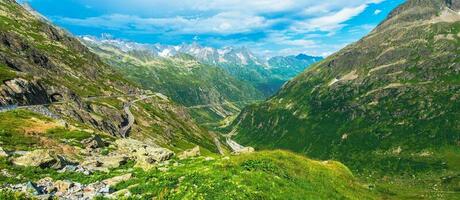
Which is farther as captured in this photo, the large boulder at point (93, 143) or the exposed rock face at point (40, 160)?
the large boulder at point (93, 143)

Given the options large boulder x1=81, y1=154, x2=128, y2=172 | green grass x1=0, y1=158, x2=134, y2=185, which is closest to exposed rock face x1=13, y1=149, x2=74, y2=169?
green grass x1=0, y1=158, x2=134, y2=185

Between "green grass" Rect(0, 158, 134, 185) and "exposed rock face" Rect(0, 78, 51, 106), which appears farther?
"exposed rock face" Rect(0, 78, 51, 106)

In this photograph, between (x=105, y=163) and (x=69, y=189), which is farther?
(x=105, y=163)

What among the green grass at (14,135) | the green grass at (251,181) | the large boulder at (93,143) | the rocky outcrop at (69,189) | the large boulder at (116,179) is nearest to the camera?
the green grass at (251,181)

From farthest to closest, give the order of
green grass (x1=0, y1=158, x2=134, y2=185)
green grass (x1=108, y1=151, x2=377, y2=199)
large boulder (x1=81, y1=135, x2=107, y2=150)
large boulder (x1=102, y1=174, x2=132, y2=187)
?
large boulder (x1=81, y1=135, x2=107, y2=150) → green grass (x1=0, y1=158, x2=134, y2=185) → large boulder (x1=102, y1=174, x2=132, y2=187) → green grass (x1=108, y1=151, x2=377, y2=199)

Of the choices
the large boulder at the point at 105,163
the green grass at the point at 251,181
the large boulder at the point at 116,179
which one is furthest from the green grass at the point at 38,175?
the large boulder at the point at 105,163

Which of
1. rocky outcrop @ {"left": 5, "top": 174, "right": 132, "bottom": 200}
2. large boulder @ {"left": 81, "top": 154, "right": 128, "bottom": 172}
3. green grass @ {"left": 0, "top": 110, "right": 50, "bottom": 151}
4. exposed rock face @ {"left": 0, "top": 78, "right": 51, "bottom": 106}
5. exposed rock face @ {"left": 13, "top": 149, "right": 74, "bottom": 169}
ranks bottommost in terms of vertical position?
large boulder @ {"left": 81, "top": 154, "right": 128, "bottom": 172}

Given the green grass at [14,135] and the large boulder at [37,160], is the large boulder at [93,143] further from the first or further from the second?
the large boulder at [37,160]

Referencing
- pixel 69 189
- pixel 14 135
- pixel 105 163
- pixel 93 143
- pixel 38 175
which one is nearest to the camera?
pixel 69 189

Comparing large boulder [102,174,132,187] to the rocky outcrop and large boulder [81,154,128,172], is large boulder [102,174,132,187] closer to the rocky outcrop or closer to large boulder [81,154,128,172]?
the rocky outcrop

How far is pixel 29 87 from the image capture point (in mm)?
165375

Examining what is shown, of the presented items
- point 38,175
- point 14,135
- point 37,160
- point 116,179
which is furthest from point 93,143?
point 116,179

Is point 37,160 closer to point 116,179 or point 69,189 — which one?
point 69,189

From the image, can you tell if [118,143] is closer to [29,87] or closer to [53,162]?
[53,162]
